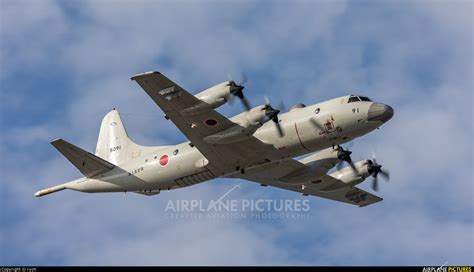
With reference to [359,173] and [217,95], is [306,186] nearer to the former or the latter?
[359,173]

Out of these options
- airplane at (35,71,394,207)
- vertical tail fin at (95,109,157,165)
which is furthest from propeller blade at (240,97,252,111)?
vertical tail fin at (95,109,157,165)

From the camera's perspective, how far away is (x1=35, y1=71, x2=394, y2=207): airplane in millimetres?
41156

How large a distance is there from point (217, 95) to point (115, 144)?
553 inches

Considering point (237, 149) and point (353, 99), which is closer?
point (353, 99)

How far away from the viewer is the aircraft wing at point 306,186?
156 feet

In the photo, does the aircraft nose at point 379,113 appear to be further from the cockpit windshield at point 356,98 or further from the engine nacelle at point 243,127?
the engine nacelle at point 243,127

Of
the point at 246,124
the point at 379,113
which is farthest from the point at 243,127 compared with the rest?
the point at 379,113

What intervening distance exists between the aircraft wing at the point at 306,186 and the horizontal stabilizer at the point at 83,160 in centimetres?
794

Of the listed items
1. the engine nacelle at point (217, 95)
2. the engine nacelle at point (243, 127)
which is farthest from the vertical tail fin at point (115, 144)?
the engine nacelle at point (217, 95)

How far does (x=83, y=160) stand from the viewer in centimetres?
4703

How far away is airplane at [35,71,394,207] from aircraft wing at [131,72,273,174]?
0.05 meters

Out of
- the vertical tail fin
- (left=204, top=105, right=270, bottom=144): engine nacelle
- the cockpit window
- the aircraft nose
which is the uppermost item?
the vertical tail fin

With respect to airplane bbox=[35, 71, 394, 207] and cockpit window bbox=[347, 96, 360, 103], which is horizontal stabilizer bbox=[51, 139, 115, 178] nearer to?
airplane bbox=[35, 71, 394, 207]

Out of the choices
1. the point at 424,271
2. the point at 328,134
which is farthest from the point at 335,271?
the point at 328,134
